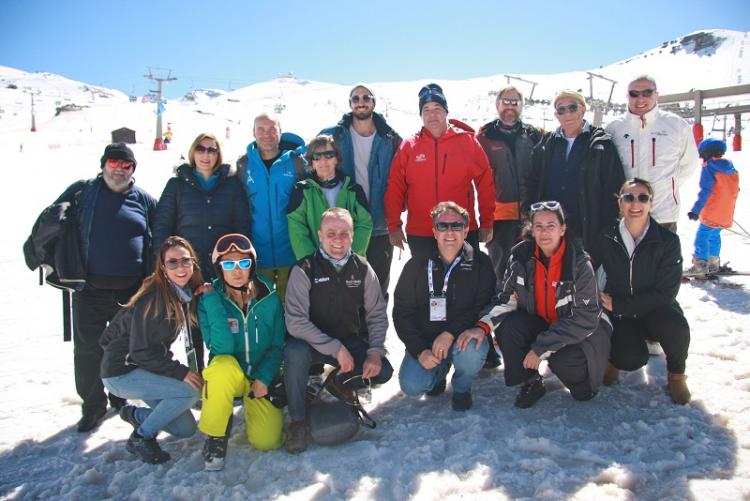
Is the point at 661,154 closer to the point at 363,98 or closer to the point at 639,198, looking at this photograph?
the point at 639,198

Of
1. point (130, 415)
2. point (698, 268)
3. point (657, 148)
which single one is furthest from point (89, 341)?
point (698, 268)

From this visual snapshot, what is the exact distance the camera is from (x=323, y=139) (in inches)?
150

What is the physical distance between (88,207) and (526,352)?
3.13 meters

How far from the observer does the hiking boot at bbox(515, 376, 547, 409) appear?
3.32 m

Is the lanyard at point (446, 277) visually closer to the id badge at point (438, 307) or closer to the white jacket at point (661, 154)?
the id badge at point (438, 307)

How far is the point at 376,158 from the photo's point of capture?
4367mm

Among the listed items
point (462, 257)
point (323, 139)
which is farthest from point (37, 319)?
point (462, 257)

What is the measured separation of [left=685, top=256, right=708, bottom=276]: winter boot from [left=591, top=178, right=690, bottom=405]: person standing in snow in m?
2.92

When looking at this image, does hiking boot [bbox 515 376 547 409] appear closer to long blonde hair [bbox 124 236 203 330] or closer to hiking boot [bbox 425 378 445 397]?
hiking boot [bbox 425 378 445 397]

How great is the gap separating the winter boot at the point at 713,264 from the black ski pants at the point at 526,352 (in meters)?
3.70

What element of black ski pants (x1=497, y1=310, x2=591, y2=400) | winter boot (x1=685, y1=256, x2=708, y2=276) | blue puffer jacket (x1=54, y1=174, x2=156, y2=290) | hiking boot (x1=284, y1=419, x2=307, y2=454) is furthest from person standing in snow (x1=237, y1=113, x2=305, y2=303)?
winter boot (x1=685, y1=256, x2=708, y2=276)

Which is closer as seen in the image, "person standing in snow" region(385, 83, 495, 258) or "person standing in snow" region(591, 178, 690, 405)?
"person standing in snow" region(591, 178, 690, 405)

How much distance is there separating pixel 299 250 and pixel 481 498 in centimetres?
211

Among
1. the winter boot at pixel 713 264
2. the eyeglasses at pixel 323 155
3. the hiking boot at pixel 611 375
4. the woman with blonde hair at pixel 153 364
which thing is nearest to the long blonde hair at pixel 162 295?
the woman with blonde hair at pixel 153 364
